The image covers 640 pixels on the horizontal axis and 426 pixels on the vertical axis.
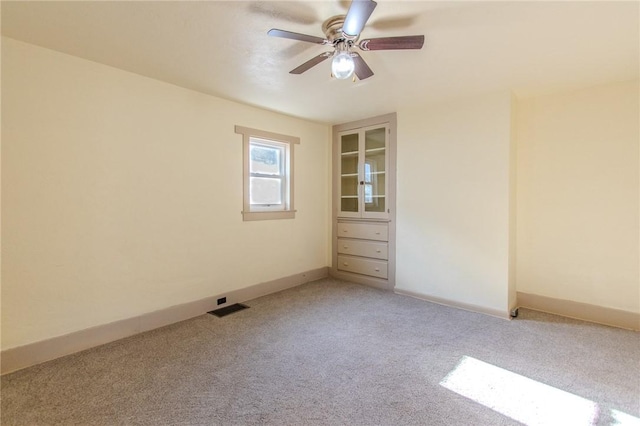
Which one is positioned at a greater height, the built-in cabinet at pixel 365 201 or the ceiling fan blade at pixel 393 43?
the ceiling fan blade at pixel 393 43

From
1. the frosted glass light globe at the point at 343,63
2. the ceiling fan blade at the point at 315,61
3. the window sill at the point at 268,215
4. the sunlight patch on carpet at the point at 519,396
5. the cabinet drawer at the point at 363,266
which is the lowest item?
the sunlight patch on carpet at the point at 519,396

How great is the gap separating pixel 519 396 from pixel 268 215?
3.13 meters

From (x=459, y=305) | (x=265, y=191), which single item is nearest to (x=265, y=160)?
(x=265, y=191)

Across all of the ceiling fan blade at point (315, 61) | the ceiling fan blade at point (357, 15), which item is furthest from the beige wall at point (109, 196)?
the ceiling fan blade at point (357, 15)

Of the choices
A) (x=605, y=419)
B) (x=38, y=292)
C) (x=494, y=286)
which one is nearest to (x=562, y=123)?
(x=494, y=286)

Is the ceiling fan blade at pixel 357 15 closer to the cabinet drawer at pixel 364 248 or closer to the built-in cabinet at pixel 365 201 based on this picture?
the built-in cabinet at pixel 365 201

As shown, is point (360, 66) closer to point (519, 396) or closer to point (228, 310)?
point (519, 396)

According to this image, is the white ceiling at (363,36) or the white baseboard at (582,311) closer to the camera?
the white ceiling at (363,36)

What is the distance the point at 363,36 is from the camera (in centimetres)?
216

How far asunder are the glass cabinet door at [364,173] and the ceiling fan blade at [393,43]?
2265 mm

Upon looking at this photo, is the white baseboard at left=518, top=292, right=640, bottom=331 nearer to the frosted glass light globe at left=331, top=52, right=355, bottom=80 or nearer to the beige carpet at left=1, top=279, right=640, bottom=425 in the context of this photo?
the beige carpet at left=1, top=279, right=640, bottom=425

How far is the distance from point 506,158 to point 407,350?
2.26 metres

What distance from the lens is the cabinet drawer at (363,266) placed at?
427 cm

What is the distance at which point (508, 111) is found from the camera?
315cm
